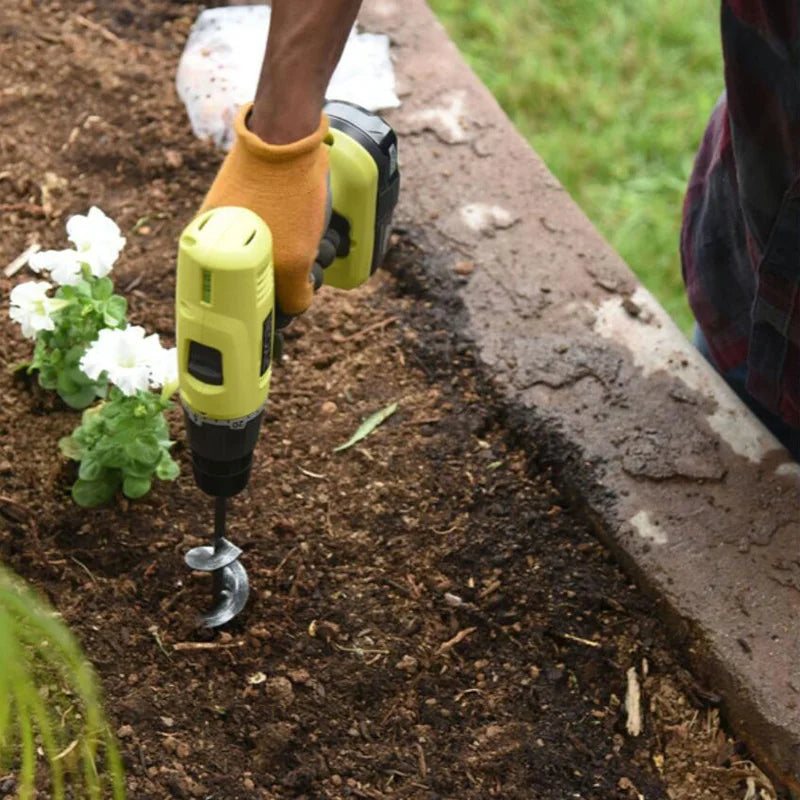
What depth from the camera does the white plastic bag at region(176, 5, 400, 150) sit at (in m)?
2.75

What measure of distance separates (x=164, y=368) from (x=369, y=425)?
570 millimetres

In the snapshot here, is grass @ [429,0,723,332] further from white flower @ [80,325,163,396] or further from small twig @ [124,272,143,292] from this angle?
white flower @ [80,325,163,396]

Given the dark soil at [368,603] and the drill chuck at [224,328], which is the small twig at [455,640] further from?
the drill chuck at [224,328]

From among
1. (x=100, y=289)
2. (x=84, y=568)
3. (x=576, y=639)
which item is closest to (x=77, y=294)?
(x=100, y=289)

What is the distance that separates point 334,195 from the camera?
6.01 ft

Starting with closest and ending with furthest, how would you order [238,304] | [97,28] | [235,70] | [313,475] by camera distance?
[238,304]
[313,475]
[235,70]
[97,28]

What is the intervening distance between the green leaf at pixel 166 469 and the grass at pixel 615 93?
1725 millimetres

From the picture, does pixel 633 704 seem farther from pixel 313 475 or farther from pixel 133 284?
pixel 133 284

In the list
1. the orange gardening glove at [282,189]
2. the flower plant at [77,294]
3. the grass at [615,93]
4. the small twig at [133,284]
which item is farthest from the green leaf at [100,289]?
the grass at [615,93]

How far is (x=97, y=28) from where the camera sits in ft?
9.82

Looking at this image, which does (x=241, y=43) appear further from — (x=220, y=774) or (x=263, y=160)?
(x=220, y=774)

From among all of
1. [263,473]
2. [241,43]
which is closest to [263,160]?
[263,473]

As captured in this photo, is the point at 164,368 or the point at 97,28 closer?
the point at 164,368

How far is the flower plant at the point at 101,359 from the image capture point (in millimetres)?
1755
